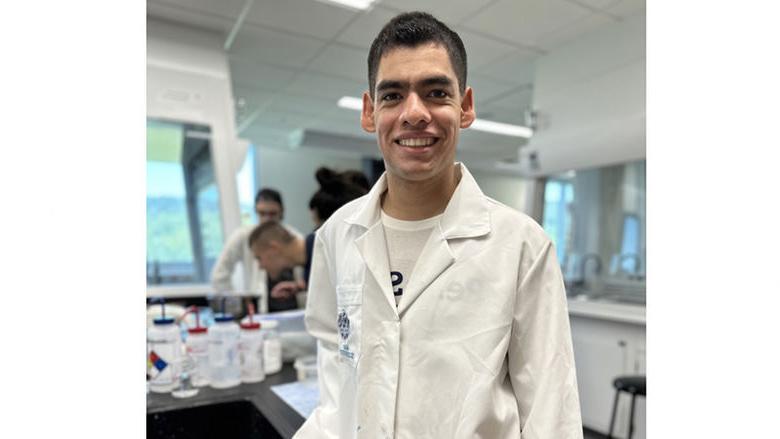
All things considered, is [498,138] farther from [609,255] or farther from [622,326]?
[622,326]

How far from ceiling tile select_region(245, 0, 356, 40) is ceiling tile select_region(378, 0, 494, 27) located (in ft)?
1.03

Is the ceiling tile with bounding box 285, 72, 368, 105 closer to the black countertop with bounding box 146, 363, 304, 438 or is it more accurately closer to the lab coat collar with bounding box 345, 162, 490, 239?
the black countertop with bounding box 146, 363, 304, 438

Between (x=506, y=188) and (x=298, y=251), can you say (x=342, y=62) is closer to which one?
(x=298, y=251)

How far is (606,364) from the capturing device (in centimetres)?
311

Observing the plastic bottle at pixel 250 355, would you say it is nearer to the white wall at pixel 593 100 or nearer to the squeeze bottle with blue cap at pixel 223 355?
the squeeze bottle with blue cap at pixel 223 355

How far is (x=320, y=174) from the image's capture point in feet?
5.99

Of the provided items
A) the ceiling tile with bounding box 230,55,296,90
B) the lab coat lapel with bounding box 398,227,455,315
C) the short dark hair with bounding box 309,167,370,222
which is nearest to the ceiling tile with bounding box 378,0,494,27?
the short dark hair with bounding box 309,167,370,222

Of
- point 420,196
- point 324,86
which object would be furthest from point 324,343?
point 324,86

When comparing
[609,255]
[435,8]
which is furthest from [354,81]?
[609,255]

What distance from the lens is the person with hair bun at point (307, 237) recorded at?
1.79 meters

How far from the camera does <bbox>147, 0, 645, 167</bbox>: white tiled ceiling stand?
273 cm

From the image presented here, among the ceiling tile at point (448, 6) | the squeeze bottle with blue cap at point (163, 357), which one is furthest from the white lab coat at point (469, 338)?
the ceiling tile at point (448, 6)
